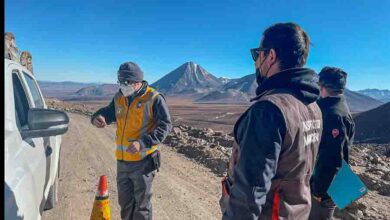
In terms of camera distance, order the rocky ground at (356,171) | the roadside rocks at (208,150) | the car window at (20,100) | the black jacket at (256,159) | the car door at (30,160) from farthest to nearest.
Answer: the roadside rocks at (208,150) → the rocky ground at (356,171) → the car window at (20,100) → the car door at (30,160) → the black jacket at (256,159)

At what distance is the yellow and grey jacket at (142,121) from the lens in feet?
13.2

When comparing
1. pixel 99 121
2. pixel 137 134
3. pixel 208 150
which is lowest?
pixel 208 150

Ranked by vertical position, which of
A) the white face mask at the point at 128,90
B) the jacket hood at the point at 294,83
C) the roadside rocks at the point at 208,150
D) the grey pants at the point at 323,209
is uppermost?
the jacket hood at the point at 294,83

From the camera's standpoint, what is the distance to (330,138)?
3475 mm

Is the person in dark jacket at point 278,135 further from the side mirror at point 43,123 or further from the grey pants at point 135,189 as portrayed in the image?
the grey pants at point 135,189

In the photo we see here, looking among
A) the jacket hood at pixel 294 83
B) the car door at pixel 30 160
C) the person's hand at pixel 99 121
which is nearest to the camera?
the jacket hood at pixel 294 83

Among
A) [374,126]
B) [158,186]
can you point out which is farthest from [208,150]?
[374,126]

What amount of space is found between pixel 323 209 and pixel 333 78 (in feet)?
4.13

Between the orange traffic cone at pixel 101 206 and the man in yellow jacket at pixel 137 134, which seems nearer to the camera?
the orange traffic cone at pixel 101 206

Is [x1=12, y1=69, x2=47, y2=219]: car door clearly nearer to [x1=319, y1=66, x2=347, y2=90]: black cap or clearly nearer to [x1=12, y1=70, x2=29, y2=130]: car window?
[x1=12, y1=70, x2=29, y2=130]: car window

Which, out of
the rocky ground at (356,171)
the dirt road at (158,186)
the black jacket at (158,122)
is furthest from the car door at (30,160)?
the rocky ground at (356,171)

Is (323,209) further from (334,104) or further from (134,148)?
(134,148)

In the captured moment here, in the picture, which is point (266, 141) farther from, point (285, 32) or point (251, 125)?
point (285, 32)

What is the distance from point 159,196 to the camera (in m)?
6.59
